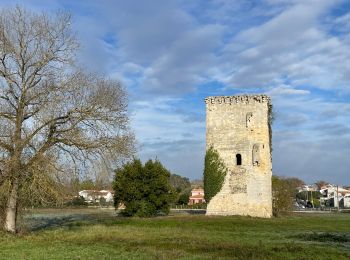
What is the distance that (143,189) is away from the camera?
156 ft

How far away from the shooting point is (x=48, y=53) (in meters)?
27.3

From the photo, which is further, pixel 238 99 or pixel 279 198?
pixel 279 198

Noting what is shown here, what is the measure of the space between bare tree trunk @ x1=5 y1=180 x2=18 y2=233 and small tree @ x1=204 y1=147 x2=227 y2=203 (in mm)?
24993

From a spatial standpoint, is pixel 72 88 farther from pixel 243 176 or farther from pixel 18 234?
pixel 243 176

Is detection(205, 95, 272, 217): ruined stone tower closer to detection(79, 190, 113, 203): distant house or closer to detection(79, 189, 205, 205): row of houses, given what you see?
detection(79, 190, 113, 203): distant house

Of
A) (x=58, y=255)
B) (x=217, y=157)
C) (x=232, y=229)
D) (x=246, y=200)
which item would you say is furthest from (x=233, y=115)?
(x=58, y=255)

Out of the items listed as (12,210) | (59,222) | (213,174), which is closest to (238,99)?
(213,174)

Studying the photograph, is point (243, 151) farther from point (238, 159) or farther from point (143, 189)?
point (143, 189)

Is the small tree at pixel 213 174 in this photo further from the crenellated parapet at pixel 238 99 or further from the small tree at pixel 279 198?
the small tree at pixel 279 198

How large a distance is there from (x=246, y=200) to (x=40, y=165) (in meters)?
26.6

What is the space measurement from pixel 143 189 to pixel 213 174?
7.26 metres

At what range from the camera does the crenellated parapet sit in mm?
48406

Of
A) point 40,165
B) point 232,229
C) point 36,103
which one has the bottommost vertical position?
point 232,229

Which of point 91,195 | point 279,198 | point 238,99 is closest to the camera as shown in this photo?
point 238,99
